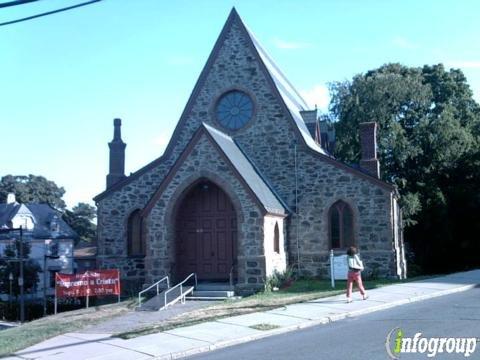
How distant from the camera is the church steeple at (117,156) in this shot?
88.1 feet

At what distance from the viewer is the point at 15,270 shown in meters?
33.8

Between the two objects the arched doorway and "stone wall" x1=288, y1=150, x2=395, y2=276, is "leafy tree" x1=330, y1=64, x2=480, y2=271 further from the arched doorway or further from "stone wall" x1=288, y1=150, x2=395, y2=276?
the arched doorway

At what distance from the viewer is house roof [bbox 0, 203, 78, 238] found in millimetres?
47438

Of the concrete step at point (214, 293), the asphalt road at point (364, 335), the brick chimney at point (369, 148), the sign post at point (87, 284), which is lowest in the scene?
the concrete step at point (214, 293)

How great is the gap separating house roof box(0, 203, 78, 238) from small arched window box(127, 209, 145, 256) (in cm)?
2436

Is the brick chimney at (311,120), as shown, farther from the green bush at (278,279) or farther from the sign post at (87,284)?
the sign post at (87,284)

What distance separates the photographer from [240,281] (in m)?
19.6

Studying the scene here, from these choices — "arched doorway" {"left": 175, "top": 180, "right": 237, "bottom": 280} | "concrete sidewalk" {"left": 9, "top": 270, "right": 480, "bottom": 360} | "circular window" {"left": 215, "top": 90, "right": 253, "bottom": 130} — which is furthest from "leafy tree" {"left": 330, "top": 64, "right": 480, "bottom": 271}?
"concrete sidewalk" {"left": 9, "top": 270, "right": 480, "bottom": 360}

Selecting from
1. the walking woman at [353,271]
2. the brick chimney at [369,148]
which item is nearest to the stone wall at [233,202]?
the walking woman at [353,271]

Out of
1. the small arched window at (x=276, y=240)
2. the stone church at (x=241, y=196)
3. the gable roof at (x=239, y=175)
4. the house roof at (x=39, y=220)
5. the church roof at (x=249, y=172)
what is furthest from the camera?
the house roof at (x=39, y=220)

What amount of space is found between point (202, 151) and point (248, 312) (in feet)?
26.4

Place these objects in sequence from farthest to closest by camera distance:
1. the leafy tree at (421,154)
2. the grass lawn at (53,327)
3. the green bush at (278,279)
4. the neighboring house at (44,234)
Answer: the neighboring house at (44,234)
the leafy tree at (421,154)
the green bush at (278,279)
the grass lawn at (53,327)

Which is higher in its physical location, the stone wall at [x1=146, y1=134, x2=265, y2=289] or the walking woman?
the stone wall at [x1=146, y1=134, x2=265, y2=289]

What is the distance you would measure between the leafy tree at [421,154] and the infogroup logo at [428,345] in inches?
1005
